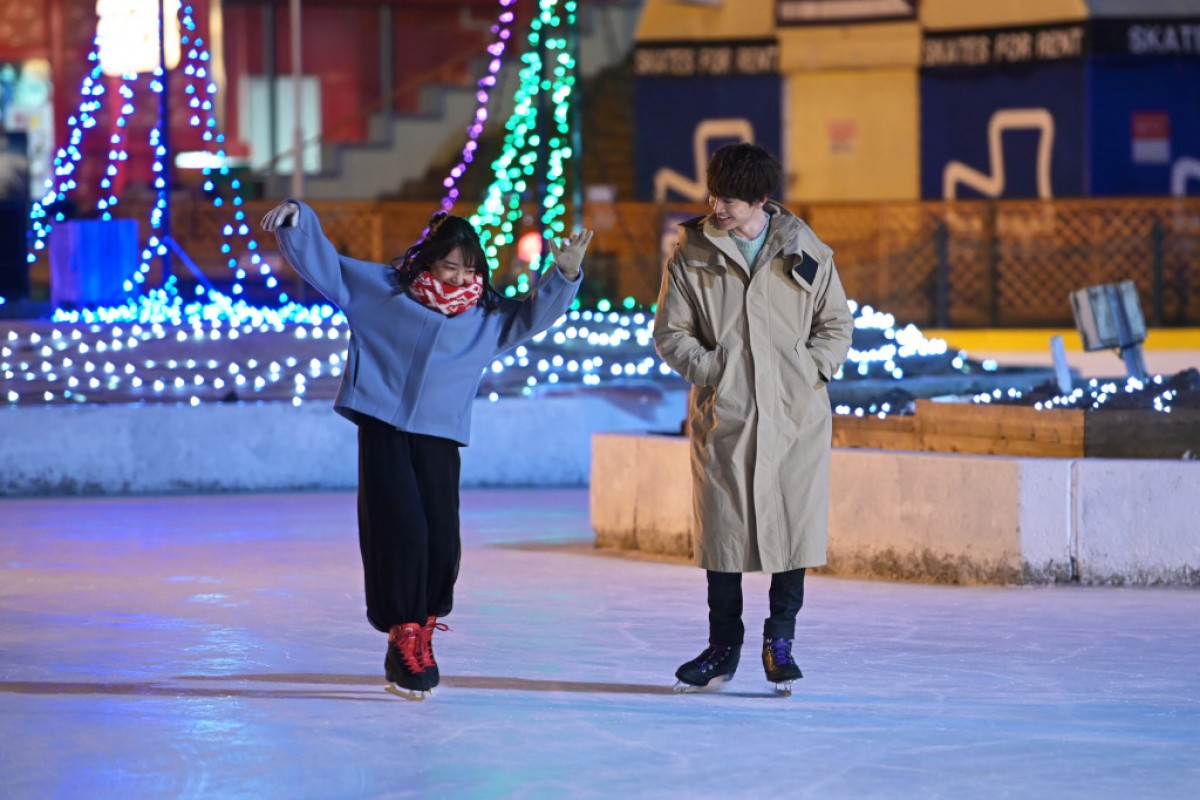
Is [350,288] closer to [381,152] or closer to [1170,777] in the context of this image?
[1170,777]

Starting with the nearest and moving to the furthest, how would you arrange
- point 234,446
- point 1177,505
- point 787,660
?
1. point 787,660
2. point 1177,505
3. point 234,446

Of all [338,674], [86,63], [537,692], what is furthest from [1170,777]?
[86,63]

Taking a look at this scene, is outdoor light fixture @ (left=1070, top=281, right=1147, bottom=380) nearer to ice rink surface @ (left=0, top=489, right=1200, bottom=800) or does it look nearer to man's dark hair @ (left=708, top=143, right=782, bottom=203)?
ice rink surface @ (left=0, top=489, right=1200, bottom=800)

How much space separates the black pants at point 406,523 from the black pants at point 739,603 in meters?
0.73

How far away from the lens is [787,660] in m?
6.15

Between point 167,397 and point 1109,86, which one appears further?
point 1109,86

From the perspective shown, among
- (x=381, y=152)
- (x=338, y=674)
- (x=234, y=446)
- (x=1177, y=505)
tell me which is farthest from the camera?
(x=381, y=152)

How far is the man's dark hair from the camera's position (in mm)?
6078

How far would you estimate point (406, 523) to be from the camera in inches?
243

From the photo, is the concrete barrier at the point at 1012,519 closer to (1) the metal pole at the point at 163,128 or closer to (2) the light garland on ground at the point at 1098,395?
(2) the light garland on ground at the point at 1098,395

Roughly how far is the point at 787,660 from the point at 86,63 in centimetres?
1888

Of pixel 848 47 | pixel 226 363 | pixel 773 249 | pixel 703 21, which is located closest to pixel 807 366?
pixel 773 249

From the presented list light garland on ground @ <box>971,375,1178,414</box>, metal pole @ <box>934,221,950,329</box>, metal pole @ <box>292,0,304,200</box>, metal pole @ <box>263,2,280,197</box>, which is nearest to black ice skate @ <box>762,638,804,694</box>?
light garland on ground @ <box>971,375,1178,414</box>

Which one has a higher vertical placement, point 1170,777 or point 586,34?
point 586,34
